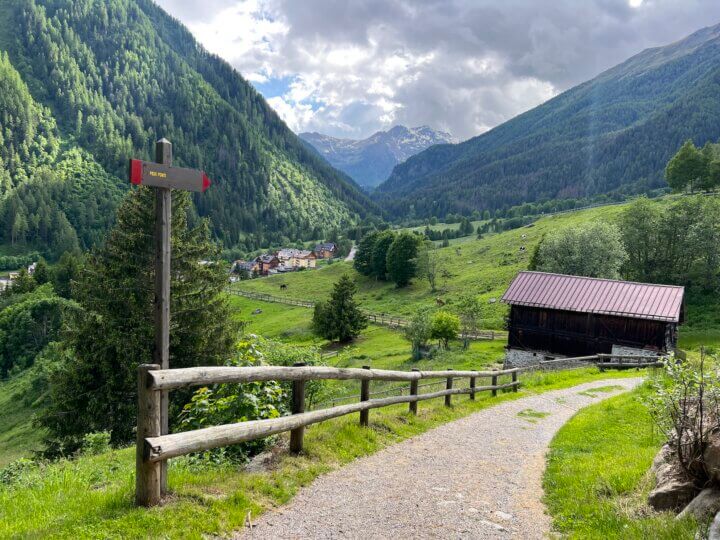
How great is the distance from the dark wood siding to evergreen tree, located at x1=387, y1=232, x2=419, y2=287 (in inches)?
1881

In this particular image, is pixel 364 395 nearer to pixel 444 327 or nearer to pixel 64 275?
pixel 444 327

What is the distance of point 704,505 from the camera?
5.29 meters

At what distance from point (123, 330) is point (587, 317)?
34128 millimetres

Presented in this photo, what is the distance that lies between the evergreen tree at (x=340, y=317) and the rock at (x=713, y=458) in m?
51.9

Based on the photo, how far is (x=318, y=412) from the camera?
26.3 ft

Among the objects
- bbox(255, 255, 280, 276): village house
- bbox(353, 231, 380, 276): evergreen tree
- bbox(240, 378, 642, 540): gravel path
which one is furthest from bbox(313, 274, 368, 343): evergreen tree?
bbox(255, 255, 280, 276): village house

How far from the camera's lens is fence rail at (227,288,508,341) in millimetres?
51938

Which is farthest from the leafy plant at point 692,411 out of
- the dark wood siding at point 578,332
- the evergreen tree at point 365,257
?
the evergreen tree at point 365,257

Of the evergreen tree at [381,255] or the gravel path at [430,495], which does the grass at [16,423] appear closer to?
the gravel path at [430,495]

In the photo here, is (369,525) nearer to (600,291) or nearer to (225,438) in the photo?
(225,438)

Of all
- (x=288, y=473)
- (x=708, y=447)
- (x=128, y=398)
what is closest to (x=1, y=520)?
(x=288, y=473)

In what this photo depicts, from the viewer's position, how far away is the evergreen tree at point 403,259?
8981 centimetres

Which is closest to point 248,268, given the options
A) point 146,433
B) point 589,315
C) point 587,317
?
point 587,317

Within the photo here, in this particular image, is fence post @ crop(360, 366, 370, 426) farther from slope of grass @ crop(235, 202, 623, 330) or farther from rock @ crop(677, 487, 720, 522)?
slope of grass @ crop(235, 202, 623, 330)
